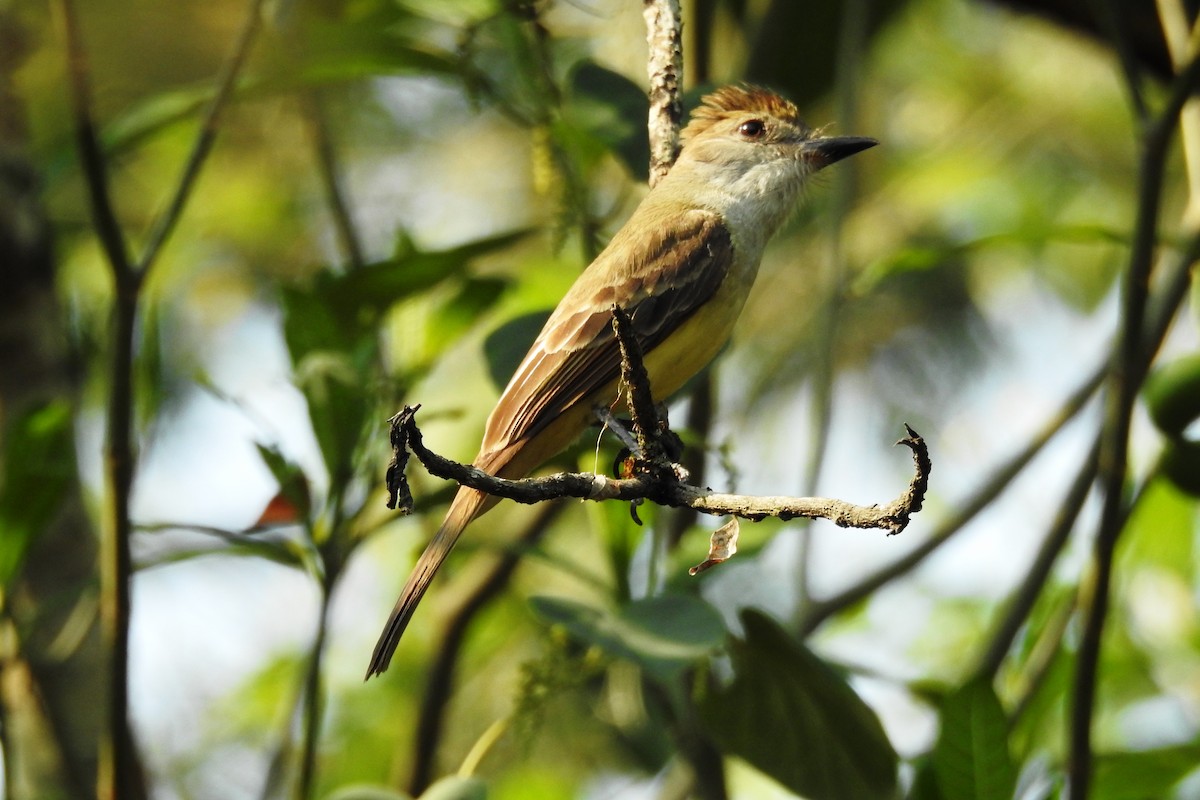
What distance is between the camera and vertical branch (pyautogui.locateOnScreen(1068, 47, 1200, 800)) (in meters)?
3.32

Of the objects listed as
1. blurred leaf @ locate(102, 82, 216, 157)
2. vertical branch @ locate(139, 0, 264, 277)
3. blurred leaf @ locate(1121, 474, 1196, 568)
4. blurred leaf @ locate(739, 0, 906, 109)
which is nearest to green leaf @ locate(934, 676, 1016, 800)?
vertical branch @ locate(139, 0, 264, 277)

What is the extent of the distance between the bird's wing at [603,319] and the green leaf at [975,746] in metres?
1.21

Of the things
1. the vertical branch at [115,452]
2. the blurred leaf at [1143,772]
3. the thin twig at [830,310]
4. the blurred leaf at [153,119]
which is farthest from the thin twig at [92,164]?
the blurred leaf at [1143,772]

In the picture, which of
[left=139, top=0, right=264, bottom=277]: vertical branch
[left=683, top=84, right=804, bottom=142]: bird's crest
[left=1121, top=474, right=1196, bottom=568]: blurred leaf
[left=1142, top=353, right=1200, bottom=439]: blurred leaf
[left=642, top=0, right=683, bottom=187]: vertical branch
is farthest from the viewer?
[left=1121, top=474, right=1196, bottom=568]: blurred leaf

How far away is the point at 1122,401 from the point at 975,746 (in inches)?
43.9

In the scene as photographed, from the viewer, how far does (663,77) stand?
3461mm

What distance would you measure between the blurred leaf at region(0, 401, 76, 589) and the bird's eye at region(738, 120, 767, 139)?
2267mm

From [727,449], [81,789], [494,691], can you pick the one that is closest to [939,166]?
[494,691]

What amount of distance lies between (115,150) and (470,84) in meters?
1.01

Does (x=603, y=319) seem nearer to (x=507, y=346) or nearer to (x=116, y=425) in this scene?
(x=507, y=346)

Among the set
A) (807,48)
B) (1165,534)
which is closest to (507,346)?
(807,48)

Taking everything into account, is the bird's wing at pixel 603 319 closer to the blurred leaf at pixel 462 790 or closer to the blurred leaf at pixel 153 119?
the blurred leaf at pixel 462 790

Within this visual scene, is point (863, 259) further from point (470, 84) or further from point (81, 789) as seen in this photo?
point (81, 789)

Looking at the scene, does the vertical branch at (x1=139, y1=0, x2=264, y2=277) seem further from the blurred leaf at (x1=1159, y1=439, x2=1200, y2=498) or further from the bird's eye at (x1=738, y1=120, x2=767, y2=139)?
the blurred leaf at (x1=1159, y1=439, x2=1200, y2=498)
